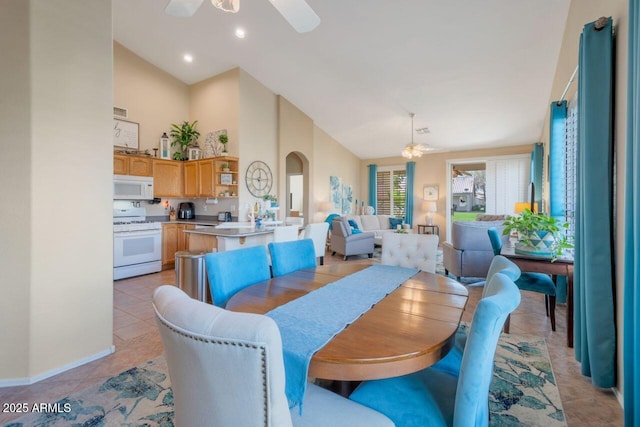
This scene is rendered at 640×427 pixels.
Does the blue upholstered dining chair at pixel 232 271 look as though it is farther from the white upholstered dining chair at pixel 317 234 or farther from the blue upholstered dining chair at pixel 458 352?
the white upholstered dining chair at pixel 317 234

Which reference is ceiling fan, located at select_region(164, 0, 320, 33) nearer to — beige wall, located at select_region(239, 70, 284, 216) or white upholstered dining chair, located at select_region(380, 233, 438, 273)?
white upholstered dining chair, located at select_region(380, 233, 438, 273)

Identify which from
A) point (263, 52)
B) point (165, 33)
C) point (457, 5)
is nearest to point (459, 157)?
point (457, 5)

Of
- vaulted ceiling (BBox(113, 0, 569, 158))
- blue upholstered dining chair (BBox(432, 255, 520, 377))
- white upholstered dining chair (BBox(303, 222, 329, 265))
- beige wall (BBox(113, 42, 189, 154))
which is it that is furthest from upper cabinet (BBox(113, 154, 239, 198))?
blue upholstered dining chair (BBox(432, 255, 520, 377))

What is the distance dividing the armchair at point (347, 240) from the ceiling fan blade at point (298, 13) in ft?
14.4

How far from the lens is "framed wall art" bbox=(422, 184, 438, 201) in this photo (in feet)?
27.3

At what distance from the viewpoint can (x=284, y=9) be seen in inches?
80.4

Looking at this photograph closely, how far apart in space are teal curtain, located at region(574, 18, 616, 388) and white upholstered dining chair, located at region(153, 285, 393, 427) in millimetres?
2117

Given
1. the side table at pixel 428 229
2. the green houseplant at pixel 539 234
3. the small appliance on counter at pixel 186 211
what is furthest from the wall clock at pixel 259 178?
the side table at pixel 428 229

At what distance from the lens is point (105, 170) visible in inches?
91.1

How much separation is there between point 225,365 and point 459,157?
339 inches

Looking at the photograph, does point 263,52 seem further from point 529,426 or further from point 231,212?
point 529,426

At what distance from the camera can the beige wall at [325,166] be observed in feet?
23.9

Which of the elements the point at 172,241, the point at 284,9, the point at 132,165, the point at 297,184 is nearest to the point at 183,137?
the point at 132,165

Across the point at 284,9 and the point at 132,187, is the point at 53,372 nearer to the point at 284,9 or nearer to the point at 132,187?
the point at 284,9
